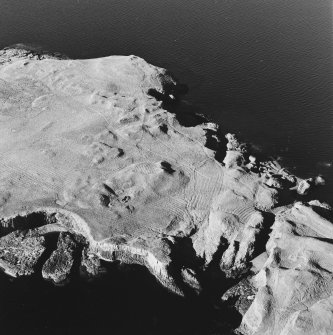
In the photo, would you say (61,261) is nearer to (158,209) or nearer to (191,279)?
(158,209)

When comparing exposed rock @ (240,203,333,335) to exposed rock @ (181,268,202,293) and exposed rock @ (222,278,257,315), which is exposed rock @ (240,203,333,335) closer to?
exposed rock @ (222,278,257,315)

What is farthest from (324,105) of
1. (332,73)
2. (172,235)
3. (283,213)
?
(172,235)

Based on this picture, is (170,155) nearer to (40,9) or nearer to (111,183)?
(111,183)

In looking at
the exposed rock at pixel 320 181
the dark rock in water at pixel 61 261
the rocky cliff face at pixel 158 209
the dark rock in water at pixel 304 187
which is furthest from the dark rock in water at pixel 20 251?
the exposed rock at pixel 320 181

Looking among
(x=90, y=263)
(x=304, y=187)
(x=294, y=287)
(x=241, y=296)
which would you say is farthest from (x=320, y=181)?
(x=90, y=263)

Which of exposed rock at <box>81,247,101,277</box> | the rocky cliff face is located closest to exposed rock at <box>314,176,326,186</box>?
the rocky cliff face

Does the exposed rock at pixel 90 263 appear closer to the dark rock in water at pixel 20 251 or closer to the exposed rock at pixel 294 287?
the dark rock in water at pixel 20 251
